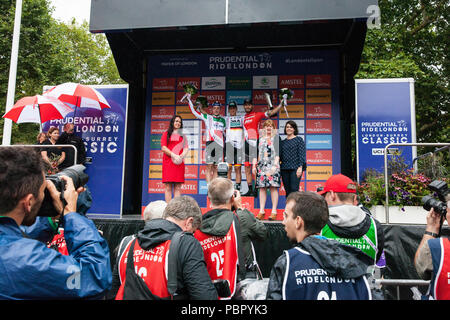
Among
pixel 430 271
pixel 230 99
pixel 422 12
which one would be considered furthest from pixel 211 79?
pixel 422 12

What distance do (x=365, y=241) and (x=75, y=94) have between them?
5.88 m

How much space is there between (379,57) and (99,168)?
1130cm

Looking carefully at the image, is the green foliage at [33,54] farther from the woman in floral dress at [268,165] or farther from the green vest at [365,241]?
the green vest at [365,241]

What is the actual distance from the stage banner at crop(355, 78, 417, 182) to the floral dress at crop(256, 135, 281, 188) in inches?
78.7

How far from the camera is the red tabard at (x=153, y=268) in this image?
2043 millimetres

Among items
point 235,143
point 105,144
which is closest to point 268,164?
point 235,143

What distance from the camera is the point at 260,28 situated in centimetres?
713

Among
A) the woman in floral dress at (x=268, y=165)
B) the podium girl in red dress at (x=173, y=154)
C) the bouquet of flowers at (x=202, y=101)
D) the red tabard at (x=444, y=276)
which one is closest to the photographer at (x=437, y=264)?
the red tabard at (x=444, y=276)

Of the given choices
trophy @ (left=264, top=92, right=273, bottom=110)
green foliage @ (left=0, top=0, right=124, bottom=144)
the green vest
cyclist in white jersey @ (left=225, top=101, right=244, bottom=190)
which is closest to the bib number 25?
the green vest

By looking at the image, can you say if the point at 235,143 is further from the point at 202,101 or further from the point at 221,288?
the point at 221,288

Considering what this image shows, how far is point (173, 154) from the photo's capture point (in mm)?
6418

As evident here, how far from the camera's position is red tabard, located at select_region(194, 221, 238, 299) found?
105 inches

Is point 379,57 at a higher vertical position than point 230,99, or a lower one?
higher
